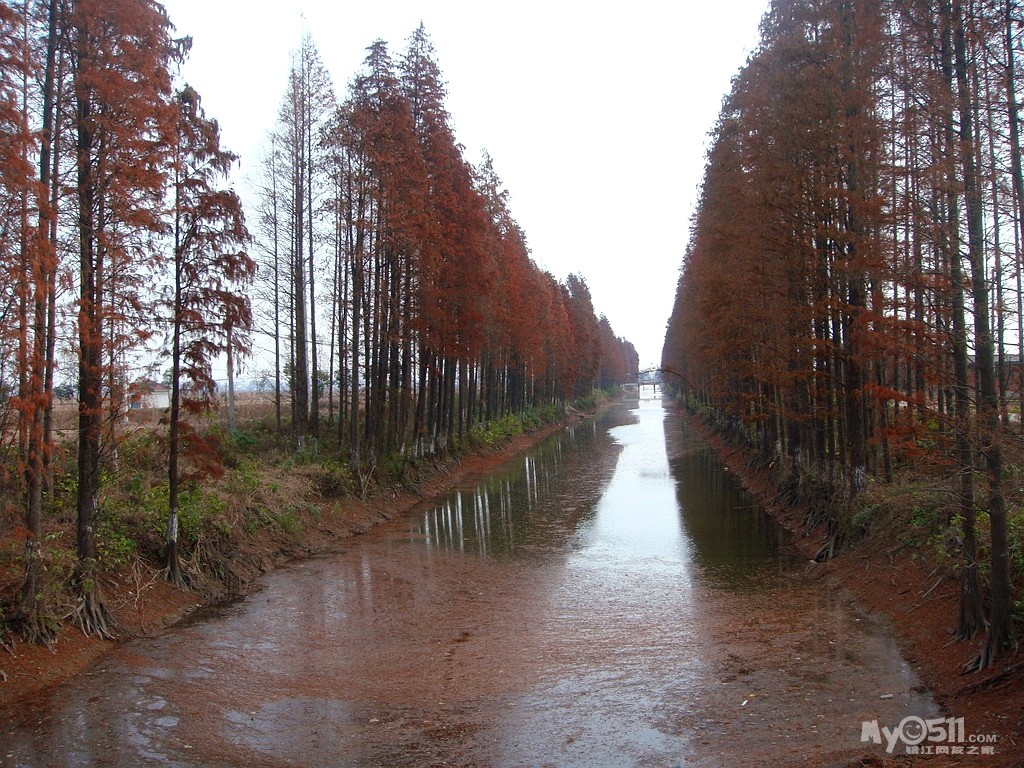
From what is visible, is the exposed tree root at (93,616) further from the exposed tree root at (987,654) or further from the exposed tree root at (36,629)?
the exposed tree root at (987,654)

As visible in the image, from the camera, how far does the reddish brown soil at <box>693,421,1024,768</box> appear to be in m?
5.58

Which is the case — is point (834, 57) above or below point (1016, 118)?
above

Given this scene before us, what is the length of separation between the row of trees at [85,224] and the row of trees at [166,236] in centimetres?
3

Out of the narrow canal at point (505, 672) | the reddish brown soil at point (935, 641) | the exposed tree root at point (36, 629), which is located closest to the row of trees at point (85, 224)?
the exposed tree root at point (36, 629)

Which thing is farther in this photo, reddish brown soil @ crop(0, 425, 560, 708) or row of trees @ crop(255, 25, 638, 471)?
row of trees @ crop(255, 25, 638, 471)

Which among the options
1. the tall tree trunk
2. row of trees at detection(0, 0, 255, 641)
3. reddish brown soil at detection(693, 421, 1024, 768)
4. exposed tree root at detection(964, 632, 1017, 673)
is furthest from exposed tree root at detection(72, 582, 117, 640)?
the tall tree trunk

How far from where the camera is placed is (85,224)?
367 inches

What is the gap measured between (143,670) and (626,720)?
209 inches

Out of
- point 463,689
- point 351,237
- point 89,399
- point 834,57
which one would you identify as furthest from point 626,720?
point 351,237

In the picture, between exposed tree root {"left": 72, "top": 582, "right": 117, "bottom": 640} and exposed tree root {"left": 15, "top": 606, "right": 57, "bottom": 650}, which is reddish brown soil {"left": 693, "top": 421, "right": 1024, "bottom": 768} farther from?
exposed tree root {"left": 72, "top": 582, "right": 117, "bottom": 640}

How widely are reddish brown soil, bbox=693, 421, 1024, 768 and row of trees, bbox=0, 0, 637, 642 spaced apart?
8.62m

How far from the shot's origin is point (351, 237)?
21.6 metres

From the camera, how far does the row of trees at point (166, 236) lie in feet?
25.1

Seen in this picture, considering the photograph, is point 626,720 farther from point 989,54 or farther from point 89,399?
point 89,399
